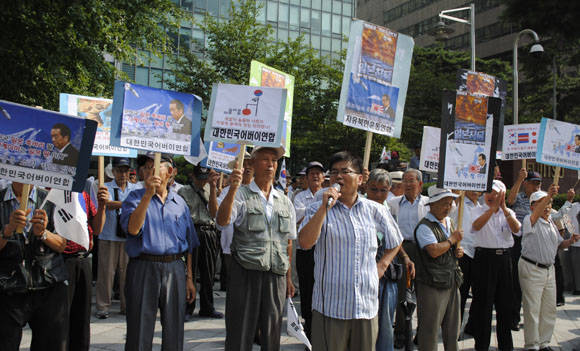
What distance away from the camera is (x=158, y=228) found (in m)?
4.31

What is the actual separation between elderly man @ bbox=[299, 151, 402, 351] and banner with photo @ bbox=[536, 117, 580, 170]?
3656 mm

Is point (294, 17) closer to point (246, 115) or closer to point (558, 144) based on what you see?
point (558, 144)

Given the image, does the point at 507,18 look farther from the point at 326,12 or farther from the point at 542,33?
the point at 326,12

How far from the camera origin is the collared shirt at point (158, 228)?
4254 millimetres

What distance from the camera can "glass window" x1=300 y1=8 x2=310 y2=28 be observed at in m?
45.0

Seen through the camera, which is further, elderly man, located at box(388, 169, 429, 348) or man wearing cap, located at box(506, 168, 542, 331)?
man wearing cap, located at box(506, 168, 542, 331)

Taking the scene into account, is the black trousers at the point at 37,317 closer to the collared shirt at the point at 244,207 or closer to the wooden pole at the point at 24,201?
the wooden pole at the point at 24,201

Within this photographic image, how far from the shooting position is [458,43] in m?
53.2

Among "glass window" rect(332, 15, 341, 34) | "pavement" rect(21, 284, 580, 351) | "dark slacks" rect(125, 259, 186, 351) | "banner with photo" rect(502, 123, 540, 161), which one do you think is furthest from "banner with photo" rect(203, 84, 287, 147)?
"glass window" rect(332, 15, 341, 34)

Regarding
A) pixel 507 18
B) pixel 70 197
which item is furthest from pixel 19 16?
pixel 507 18

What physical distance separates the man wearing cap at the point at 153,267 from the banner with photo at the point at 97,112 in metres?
0.85

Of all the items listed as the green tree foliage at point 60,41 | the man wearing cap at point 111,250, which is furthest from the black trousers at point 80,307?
the green tree foliage at point 60,41

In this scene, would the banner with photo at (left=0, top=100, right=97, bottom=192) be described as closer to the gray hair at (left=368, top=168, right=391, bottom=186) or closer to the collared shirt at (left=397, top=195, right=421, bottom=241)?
the gray hair at (left=368, top=168, right=391, bottom=186)

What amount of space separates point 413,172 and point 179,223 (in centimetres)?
327
